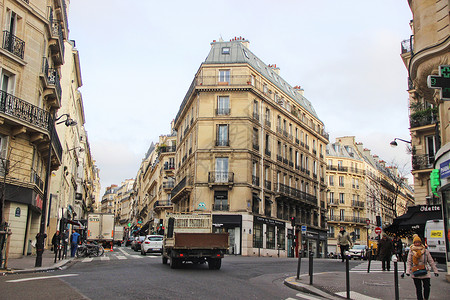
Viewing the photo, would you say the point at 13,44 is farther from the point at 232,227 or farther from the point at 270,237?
the point at 270,237

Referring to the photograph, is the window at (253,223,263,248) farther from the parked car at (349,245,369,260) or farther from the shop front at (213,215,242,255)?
the parked car at (349,245,369,260)

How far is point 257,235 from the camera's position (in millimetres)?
41969

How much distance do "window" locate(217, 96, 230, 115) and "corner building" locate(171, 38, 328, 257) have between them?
9cm

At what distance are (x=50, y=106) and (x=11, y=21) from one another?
656 centimetres

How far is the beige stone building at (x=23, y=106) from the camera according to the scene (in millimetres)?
21094

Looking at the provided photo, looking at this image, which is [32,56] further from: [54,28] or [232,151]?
[232,151]

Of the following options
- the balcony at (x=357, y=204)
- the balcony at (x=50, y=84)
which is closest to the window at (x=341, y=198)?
the balcony at (x=357, y=204)

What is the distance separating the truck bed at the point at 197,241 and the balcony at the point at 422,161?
759 inches

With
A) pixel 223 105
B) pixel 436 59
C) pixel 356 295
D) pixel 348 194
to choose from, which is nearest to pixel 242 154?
pixel 223 105

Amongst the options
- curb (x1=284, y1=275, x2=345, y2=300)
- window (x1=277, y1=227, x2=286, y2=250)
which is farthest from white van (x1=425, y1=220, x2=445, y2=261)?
window (x1=277, y1=227, x2=286, y2=250)

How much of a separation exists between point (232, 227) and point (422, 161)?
662 inches

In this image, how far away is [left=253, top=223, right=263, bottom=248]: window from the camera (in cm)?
4156

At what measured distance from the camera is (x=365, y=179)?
77562mm

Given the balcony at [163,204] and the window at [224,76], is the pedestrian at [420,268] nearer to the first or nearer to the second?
the window at [224,76]
